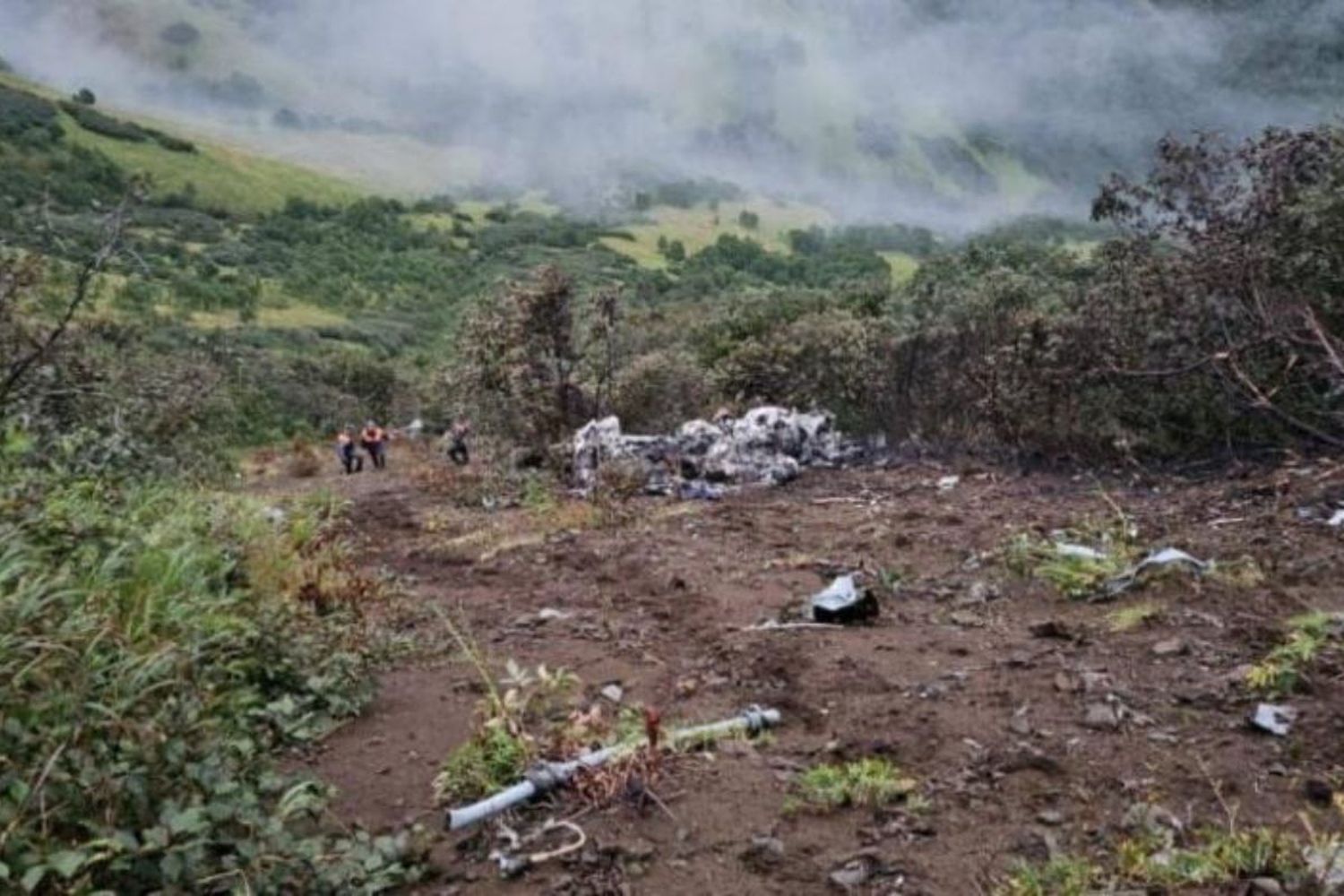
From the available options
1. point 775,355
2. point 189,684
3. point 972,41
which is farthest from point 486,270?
point 189,684

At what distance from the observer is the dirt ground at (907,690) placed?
3039 millimetres

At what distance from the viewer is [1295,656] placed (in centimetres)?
397

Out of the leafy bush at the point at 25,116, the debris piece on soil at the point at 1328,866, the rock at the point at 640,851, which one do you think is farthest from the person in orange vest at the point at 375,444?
the leafy bush at the point at 25,116

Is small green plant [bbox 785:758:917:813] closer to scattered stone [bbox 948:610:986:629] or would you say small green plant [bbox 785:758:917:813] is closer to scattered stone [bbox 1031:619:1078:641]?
scattered stone [bbox 1031:619:1078:641]

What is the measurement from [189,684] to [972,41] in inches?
4002

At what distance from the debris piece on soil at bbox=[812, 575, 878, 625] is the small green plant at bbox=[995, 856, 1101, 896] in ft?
8.32

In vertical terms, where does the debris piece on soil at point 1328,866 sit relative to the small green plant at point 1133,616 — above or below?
above

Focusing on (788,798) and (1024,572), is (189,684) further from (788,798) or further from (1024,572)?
(1024,572)

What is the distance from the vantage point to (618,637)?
551 cm

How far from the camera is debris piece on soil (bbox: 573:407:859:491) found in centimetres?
1202

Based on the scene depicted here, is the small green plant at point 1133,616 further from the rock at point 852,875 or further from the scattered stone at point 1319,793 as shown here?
the rock at point 852,875

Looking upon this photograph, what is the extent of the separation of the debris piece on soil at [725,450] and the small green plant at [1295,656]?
753 cm

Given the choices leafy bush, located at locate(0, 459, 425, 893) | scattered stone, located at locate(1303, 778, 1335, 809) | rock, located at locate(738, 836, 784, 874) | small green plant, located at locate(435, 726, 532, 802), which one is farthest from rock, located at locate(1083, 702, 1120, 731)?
leafy bush, located at locate(0, 459, 425, 893)

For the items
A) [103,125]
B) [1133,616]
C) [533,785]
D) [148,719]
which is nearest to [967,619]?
[1133,616]
